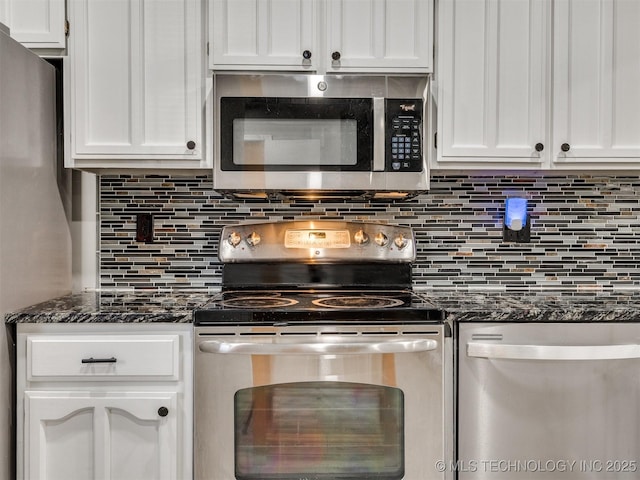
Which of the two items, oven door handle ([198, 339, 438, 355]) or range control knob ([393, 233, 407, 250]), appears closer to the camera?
oven door handle ([198, 339, 438, 355])

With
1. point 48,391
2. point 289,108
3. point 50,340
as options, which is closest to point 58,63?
point 289,108

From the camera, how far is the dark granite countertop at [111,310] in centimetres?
154

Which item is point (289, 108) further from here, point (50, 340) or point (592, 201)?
point (592, 201)

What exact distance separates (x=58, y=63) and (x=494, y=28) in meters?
1.60

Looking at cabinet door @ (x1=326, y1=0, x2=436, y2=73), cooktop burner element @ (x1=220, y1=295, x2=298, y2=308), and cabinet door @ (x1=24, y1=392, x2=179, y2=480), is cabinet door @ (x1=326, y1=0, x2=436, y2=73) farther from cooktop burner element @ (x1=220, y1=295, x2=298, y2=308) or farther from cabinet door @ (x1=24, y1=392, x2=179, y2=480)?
cabinet door @ (x1=24, y1=392, x2=179, y2=480)

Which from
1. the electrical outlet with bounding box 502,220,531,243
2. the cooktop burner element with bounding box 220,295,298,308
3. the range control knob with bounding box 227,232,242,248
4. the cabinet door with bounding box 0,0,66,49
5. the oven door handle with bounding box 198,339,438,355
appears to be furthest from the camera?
the electrical outlet with bounding box 502,220,531,243

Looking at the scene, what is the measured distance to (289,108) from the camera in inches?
70.2

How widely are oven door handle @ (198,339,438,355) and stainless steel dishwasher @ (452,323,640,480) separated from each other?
24 centimetres

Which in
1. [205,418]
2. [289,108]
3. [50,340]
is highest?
[289,108]

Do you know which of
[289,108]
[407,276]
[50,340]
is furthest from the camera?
[407,276]

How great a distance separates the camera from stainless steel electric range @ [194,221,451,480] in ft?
5.02

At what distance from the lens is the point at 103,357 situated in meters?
1.54

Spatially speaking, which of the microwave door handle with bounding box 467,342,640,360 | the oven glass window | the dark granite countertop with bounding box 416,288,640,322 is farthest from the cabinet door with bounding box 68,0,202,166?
the microwave door handle with bounding box 467,342,640,360

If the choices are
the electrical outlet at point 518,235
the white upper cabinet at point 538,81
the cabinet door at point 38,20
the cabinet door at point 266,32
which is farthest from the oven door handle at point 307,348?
the cabinet door at point 38,20
